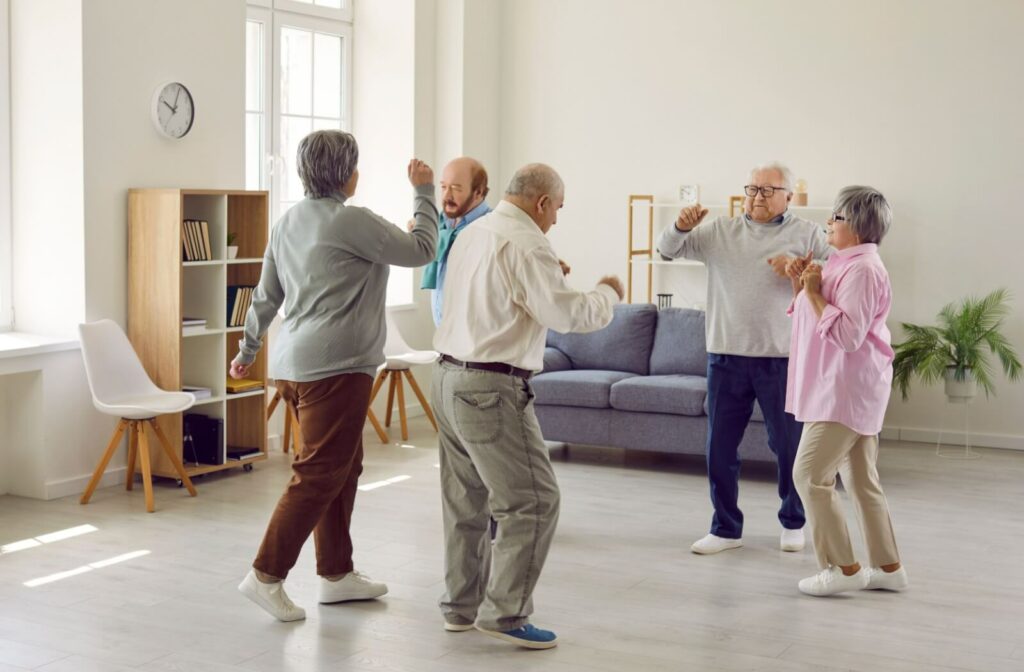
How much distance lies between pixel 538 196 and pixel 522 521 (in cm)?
100

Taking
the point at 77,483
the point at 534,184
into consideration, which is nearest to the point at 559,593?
the point at 534,184

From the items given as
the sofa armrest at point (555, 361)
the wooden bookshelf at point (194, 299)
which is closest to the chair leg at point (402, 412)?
the sofa armrest at point (555, 361)

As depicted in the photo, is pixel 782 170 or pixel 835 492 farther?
pixel 782 170

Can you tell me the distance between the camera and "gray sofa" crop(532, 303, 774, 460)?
6.65 metres

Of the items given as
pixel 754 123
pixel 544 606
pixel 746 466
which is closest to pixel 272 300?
pixel 544 606

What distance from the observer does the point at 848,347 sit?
4.21 metres

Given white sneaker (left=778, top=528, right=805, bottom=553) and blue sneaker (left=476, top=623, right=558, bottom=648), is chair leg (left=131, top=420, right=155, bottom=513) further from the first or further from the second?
white sneaker (left=778, top=528, right=805, bottom=553)

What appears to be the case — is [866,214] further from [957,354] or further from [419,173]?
[957,354]

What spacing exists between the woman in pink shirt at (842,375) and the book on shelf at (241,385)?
3160 mm

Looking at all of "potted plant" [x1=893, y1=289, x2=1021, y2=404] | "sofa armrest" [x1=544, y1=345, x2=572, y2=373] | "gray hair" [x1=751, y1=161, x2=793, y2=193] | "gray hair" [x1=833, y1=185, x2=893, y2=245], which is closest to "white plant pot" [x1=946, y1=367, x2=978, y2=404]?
"potted plant" [x1=893, y1=289, x2=1021, y2=404]

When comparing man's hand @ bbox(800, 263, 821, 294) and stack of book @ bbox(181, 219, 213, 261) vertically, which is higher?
stack of book @ bbox(181, 219, 213, 261)

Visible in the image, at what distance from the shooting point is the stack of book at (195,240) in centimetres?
618

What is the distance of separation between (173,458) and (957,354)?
4507 mm

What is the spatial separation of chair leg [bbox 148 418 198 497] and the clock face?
1555 millimetres
